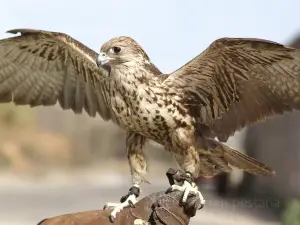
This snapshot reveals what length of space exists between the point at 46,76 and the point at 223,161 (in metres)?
0.78

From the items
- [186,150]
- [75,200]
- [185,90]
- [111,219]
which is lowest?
[75,200]

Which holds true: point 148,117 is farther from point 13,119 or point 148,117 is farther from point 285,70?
point 13,119

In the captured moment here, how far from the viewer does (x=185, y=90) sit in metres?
2.33

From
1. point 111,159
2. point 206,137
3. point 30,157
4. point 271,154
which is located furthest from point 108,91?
point 30,157

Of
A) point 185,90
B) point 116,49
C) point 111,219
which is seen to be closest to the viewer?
point 111,219

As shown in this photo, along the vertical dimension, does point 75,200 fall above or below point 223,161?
below

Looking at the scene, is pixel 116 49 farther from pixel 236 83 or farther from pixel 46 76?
pixel 46 76

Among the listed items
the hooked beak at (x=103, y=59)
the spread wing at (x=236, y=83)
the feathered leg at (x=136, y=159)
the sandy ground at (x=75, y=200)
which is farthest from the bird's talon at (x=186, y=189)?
the sandy ground at (x=75, y=200)

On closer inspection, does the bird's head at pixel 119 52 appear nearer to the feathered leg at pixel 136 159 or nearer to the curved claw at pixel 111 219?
the feathered leg at pixel 136 159

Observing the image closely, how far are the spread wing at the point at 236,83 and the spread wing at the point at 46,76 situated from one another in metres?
0.37

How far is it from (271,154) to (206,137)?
6783 millimetres

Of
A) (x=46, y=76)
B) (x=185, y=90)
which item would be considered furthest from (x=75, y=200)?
(x=185, y=90)

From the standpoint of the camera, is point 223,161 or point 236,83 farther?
point 223,161

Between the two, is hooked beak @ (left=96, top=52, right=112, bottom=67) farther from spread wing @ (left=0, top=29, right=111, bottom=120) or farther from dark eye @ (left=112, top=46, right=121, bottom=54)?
spread wing @ (left=0, top=29, right=111, bottom=120)
